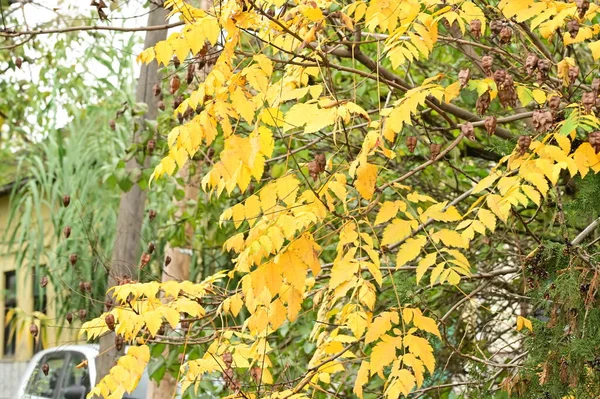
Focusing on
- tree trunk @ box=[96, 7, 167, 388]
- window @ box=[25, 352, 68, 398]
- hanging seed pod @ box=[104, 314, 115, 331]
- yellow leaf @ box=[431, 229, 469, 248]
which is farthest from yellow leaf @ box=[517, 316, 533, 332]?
window @ box=[25, 352, 68, 398]

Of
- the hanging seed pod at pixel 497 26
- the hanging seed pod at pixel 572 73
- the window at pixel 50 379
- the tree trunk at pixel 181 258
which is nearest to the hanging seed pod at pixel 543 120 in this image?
the hanging seed pod at pixel 572 73

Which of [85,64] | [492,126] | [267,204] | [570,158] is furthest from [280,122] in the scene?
[85,64]

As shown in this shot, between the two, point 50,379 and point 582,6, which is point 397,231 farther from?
point 50,379

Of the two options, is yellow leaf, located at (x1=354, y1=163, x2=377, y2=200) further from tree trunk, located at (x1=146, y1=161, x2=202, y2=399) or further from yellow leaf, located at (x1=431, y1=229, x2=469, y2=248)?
tree trunk, located at (x1=146, y1=161, x2=202, y2=399)

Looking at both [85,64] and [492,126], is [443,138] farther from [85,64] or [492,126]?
[85,64]

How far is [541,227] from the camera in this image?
6059 mm

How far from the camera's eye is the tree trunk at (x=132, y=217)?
5.98 m

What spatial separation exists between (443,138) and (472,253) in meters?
0.85

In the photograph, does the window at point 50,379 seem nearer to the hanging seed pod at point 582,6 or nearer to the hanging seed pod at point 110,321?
the hanging seed pod at point 110,321

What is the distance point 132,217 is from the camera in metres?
6.18

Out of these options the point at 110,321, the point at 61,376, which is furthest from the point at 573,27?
the point at 61,376

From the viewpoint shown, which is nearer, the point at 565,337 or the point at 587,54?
the point at 565,337

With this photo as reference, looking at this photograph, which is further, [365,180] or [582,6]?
[582,6]

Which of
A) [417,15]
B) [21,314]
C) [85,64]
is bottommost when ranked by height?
[21,314]
